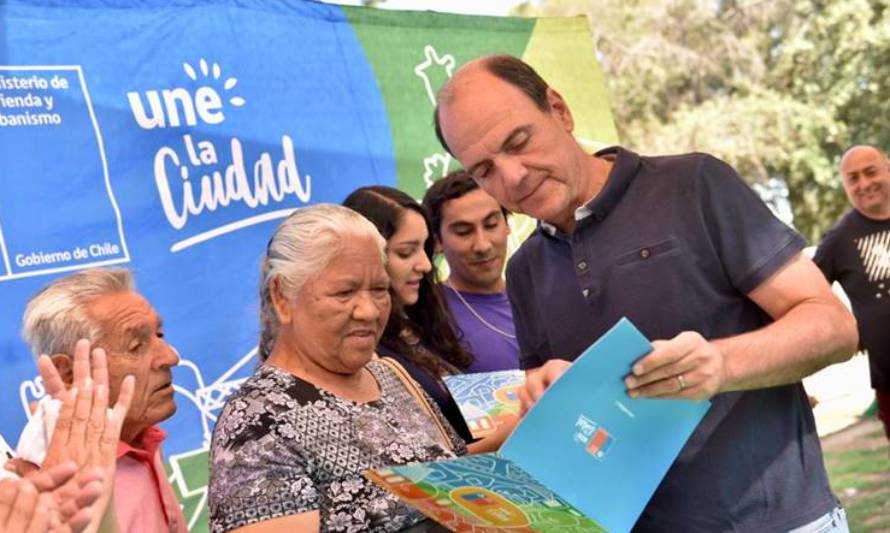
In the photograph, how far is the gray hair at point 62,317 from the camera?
2.46m

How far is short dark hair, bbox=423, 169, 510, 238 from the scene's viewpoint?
3715mm

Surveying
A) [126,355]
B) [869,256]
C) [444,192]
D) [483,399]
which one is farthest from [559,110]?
[869,256]

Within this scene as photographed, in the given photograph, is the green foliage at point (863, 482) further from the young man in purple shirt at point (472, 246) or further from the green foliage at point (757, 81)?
the green foliage at point (757, 81)

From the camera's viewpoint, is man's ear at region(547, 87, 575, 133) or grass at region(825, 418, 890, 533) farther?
grass at region(825, 418, 890, 533)

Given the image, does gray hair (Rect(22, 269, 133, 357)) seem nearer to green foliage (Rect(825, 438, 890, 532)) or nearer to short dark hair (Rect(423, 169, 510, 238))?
short dark hair (Rect(423, 169, 510, 238))

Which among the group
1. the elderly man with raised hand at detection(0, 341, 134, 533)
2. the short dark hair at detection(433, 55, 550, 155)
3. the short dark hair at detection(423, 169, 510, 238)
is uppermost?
the short dark hair at detection(423, 169, 510, 238)

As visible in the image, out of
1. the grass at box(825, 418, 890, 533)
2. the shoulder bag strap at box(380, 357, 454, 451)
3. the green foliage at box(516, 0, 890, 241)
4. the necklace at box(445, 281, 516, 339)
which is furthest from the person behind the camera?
the green foliage at box(516, 0, 890, 241)

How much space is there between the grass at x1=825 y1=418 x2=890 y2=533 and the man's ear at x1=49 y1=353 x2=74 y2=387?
5198 millimetres

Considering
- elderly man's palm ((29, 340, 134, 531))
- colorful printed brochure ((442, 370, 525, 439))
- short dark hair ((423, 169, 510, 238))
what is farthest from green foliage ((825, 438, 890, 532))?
elderly man's palm ((29, 340, 134, 531))

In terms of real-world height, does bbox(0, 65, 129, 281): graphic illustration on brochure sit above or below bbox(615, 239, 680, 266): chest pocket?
above

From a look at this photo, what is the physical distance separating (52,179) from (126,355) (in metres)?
0.90

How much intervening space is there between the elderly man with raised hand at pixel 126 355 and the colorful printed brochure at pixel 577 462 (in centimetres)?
94

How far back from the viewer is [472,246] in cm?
366

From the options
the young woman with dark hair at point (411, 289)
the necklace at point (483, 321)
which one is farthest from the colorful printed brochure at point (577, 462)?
the necklace at point (483, 321)
